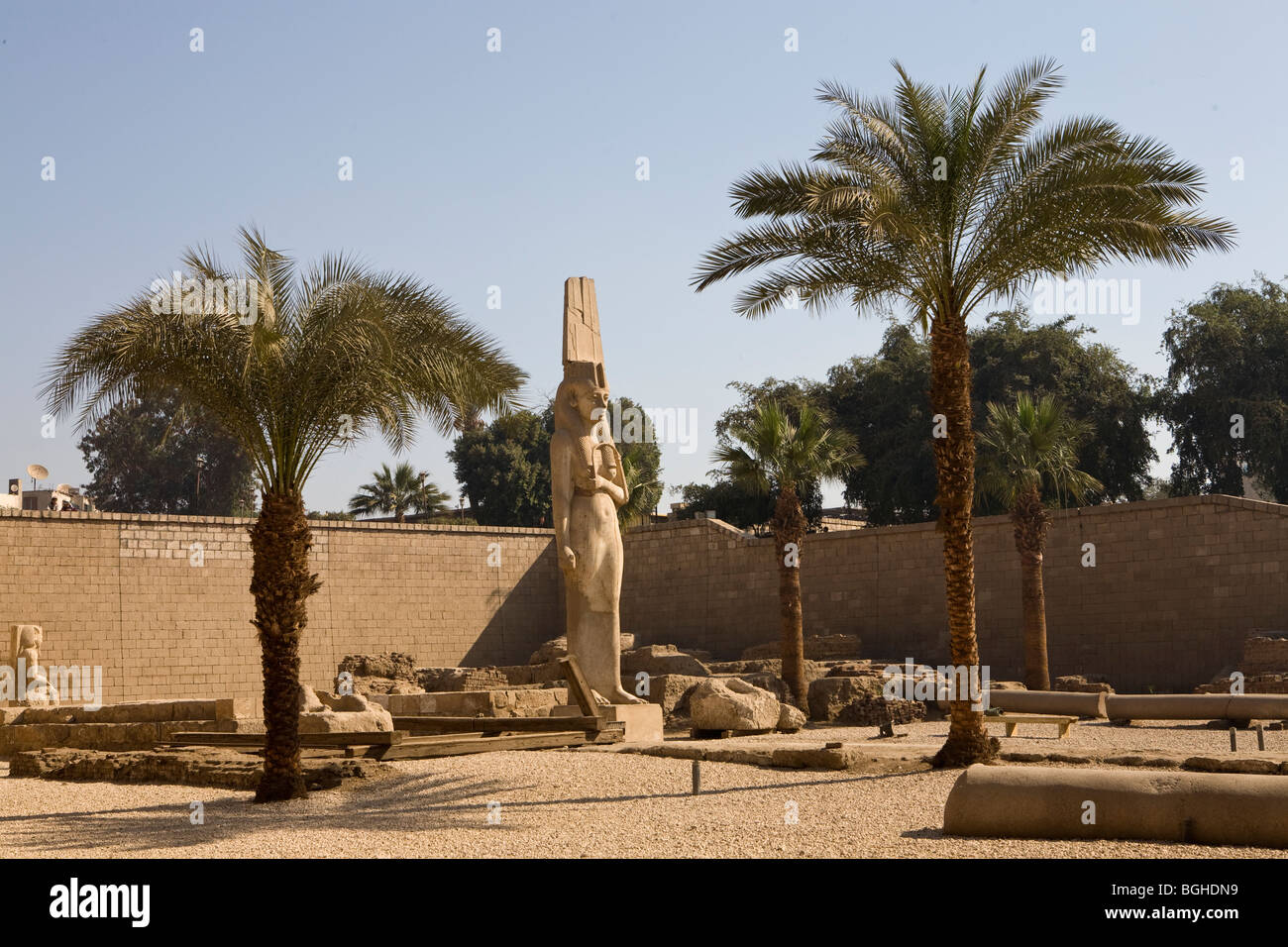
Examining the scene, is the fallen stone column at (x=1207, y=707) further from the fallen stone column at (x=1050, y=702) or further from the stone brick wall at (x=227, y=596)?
the stone brick wall at (x=227, y=596)

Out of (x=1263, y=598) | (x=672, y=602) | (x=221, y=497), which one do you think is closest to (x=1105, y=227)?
(x=1263, y=598)

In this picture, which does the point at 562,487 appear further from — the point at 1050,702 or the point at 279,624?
the point at 1050,702

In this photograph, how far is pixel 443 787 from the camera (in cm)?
1099

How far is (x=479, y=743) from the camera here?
13.1 meters

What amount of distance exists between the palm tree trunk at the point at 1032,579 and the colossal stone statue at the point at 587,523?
8.59m

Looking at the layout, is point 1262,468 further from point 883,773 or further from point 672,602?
point 883,773

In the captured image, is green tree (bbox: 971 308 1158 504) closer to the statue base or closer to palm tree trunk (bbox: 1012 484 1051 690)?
palm tree trunk (bbox: 1012 484 1051 690)

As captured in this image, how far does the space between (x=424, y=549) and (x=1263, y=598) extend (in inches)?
657

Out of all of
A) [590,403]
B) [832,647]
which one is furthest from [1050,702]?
[832,647]

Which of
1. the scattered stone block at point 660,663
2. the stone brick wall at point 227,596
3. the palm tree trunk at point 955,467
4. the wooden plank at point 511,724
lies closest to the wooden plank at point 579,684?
the wooden plank at point 511,724

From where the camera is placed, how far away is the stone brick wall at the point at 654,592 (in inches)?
851

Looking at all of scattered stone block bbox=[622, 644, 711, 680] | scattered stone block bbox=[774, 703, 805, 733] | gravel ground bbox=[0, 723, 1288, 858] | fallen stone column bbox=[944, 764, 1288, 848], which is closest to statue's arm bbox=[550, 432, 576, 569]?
gravel ground bbox=[0, 723, 1288, 858]

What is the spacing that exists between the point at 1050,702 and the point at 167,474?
41.3 meters

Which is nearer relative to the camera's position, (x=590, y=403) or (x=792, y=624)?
(x=590, y=403)
